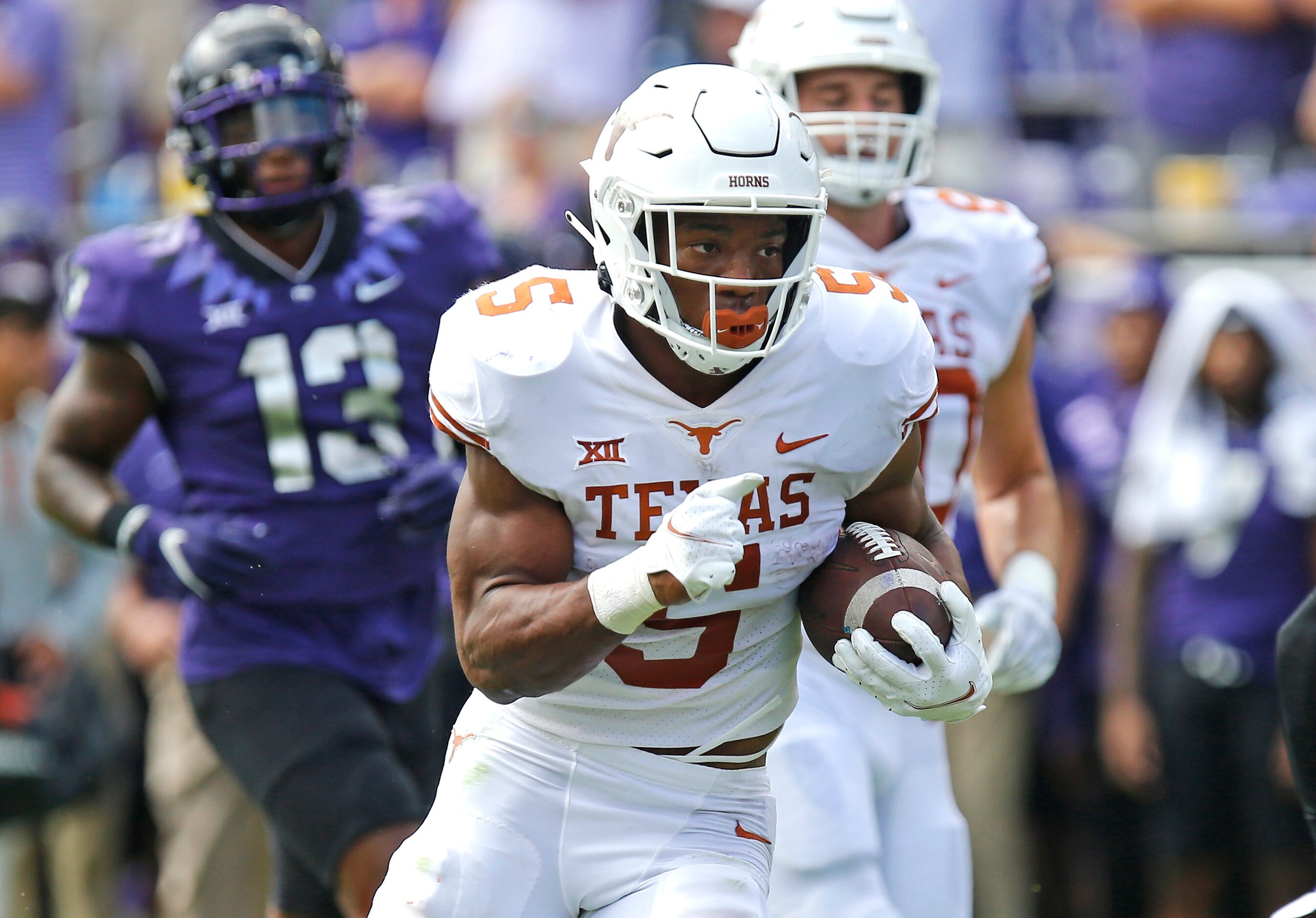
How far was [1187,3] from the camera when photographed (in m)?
7.82

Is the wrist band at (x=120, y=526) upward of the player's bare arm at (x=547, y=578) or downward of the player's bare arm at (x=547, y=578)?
downward

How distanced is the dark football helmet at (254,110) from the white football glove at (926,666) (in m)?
2.03

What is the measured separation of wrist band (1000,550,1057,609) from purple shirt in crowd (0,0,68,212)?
18.8 feet

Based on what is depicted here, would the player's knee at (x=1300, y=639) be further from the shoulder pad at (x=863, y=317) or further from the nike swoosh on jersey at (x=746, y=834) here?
the nike swoosh on jersey at (x=746, y=834)

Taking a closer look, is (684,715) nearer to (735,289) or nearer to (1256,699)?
(735,289)

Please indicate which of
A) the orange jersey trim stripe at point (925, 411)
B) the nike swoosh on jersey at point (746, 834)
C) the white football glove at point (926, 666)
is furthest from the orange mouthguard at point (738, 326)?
the nike swoosh on jersey at point (746, 834)

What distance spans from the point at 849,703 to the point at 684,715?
791 mm

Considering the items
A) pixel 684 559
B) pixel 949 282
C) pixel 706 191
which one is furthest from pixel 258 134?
pixel 684 559

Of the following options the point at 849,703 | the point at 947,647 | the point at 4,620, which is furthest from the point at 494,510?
the point at 4,620

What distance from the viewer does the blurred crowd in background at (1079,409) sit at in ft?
19.8

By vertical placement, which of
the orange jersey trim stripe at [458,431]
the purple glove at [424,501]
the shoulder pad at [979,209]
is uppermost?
the orange jersey trim stripe at [458,431]

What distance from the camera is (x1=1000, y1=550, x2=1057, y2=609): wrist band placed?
13.4ft

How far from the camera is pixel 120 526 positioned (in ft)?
14.6

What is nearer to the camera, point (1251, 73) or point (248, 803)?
point (248, 803)
